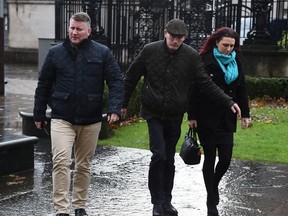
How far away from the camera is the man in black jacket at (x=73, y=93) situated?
5918mm

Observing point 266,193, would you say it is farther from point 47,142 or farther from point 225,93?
point 47,142

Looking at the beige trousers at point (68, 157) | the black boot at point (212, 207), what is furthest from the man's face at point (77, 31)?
the black boot at point (212, 207)

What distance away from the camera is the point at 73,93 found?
591 cm

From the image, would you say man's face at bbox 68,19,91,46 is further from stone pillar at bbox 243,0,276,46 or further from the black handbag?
stone pillar at bbox 243,0,276,46

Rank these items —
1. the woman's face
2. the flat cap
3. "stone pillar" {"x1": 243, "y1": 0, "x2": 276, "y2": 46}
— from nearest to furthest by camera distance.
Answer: the flat cap → the woman's face → "stone pillar" {"x1": 243, "y1": 0, "x2": 276, "y2": 46}

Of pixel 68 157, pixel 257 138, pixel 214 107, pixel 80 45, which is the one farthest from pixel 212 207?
pixel 257 138

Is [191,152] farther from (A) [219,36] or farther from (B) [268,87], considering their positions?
(B) [268,87]

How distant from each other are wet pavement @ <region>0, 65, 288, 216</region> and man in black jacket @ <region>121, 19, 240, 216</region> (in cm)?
53

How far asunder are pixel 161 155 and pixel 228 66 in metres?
1.06

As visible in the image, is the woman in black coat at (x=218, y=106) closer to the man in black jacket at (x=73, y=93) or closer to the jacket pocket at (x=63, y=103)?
the man in black jacket at (x=73, y=93)

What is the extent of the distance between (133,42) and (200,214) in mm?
9936

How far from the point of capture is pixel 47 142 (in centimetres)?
1030

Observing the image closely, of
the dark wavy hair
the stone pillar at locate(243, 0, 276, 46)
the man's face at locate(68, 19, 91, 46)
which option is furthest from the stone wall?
the man's face at locate(68, 19, 91, 46)

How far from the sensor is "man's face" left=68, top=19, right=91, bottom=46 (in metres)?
5.91
